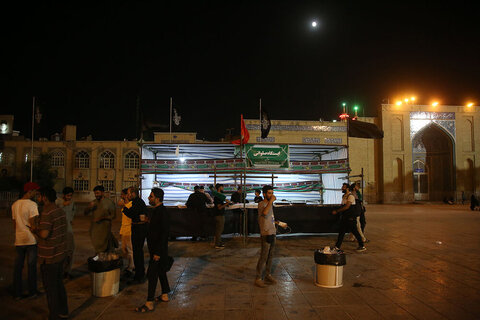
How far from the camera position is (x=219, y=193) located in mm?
9406

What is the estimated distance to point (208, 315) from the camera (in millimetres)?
4574

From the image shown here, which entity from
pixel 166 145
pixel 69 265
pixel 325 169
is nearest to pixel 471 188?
pixel 325 169

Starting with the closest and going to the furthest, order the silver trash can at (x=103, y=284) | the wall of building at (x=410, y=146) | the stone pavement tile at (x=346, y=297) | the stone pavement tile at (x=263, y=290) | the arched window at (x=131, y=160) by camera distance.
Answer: the stone pavement tile at (x=346, y=297), the silver trash can at (x=103, y=284), the stone pavement tile at (x=263, y=290), the wall of building at (x=410, y=146), the arched window at (x=131, y=160)

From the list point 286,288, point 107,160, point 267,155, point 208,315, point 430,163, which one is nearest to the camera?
point 208,315

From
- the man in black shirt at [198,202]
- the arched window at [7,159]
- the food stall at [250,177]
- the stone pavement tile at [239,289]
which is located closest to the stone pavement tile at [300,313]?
the stone pavement tile at [239,289]

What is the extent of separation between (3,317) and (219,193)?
5654 millimetres

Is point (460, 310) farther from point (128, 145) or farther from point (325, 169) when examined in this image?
point (128, 145)

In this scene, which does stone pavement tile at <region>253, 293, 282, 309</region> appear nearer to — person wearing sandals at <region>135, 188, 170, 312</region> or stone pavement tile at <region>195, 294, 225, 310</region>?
stone pavement tile at <region>195, 294, 225, 310</region>

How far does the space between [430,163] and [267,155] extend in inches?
1041

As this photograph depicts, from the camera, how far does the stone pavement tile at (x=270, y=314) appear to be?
4480 mm

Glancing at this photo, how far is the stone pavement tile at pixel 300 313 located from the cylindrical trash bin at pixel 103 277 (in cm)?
275

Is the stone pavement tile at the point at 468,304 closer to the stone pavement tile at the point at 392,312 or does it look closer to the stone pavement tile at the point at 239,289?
the stone pavement tile at the point at 392,312

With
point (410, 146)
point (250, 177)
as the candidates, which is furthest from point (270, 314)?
point (410, 146)

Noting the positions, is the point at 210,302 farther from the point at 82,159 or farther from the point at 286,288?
the point at 82,159
